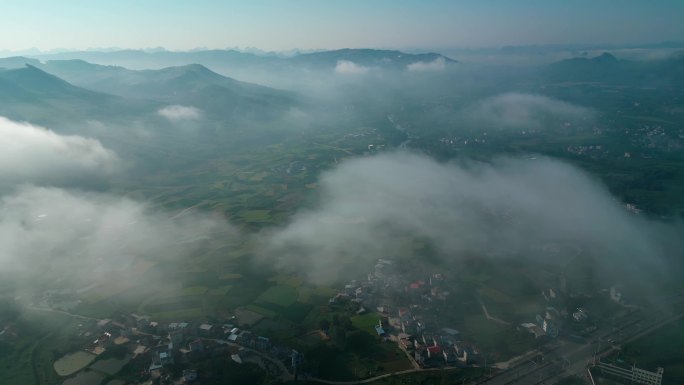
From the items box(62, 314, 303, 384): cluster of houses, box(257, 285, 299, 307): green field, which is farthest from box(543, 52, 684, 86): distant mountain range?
box(62, 314, 303, 384): cluster of houses

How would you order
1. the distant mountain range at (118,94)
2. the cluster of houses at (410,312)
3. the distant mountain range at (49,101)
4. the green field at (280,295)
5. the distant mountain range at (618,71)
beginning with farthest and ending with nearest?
the distant mountain range at (618,71), the distant mountain range at (118,94), the distant mountain range at (49,101), the green field at (280,295), the cluster of houses at (410,312)

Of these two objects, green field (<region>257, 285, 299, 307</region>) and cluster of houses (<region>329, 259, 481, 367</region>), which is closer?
cluster of houses (<region>329, 259, 481, 367</region>)

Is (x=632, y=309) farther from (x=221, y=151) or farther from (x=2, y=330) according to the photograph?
(x=221, y=151)

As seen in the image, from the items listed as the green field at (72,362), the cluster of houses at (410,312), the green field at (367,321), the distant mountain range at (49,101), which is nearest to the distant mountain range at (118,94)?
the distant mountain range at (49,101)

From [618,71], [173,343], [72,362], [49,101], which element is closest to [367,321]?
[173,343]

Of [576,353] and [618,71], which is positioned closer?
[576,353]

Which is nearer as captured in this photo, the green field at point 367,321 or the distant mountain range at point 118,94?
the green field at point 367,321

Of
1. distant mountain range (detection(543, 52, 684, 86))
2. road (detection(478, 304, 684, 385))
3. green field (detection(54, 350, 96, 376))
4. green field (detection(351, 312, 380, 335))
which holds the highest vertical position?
distant mountain range (detection(543, 52, 684, 86))

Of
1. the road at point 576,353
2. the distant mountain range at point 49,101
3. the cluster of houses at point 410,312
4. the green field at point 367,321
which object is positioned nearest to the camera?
the road at point 576,353

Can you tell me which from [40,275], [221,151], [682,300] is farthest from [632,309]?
[221,151]

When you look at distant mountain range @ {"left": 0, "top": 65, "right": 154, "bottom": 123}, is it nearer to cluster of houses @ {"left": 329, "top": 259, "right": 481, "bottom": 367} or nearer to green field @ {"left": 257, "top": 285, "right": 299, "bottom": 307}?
green field @ {"left": 257, "top": 285, "right": 299, "bottom": 307}

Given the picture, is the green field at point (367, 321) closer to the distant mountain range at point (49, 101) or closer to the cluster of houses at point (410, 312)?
the cluster of houses at point (410, 312)

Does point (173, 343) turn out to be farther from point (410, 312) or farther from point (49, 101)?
point (49, 101)
